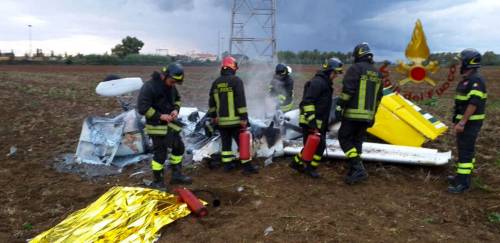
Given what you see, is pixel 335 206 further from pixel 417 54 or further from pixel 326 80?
pixel 417 54

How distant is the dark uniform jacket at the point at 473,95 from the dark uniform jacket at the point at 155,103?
3.74 metres

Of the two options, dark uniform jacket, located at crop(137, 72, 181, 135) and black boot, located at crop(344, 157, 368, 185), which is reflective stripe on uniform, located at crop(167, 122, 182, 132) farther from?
black boot, located at crop(344, 157, 368, 185)

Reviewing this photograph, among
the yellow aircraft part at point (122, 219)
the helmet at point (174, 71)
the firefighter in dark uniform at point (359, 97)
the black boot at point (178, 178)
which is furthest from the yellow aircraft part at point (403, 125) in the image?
the yellow aircraft part at point (122, 219)

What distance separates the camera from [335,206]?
4875 mm

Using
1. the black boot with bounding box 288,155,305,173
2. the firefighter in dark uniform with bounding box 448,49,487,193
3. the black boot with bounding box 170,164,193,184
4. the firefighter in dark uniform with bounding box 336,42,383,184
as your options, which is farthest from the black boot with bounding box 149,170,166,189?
the firefighter in dark uniform with bounding box 448,49,487,193

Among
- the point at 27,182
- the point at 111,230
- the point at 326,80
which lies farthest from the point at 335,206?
the point at 27,182

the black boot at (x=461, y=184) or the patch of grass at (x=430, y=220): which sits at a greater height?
the black boot at (x=461, y=184)

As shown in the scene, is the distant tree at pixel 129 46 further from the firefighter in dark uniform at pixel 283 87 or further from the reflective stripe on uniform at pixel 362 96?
the reflective stripe on uniform at pixel 362 96

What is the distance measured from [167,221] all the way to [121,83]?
10.8ft

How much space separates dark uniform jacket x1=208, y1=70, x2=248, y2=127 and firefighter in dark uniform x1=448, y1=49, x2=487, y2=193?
287 cm

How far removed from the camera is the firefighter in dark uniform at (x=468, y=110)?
201 inches

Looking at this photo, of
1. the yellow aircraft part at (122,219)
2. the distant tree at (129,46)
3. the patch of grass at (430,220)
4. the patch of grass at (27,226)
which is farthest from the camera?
the distant tree at (129,46)

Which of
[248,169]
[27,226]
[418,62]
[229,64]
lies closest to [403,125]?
[418,62]

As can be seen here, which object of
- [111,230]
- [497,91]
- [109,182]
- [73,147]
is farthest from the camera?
[497,91]
